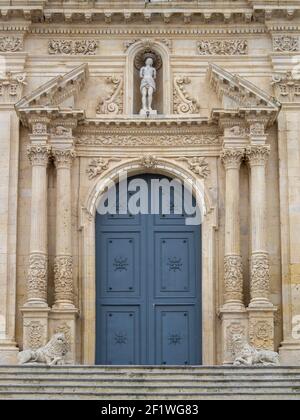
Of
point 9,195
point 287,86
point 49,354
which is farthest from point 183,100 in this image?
point 49,354

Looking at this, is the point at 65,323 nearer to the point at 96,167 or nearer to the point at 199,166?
the point at 96,167

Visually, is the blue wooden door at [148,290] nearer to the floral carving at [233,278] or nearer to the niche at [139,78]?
the floral carving at [233,278]

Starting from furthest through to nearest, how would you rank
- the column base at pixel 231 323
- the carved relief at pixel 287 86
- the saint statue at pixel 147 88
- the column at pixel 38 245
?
the saint statue at pixel 147 88 < the carved relief at pixel 287 86 < the column base at pixel 231 323 < the column at pixel 38 245

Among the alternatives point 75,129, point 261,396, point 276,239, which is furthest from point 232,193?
point 261,396

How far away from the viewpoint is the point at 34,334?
2619cm

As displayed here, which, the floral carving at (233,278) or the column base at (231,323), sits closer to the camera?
the column base at (231,323)

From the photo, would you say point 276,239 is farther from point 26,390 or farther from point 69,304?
point 26,390

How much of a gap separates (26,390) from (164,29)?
27.3 feet

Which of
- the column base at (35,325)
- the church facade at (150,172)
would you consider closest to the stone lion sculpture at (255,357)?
the church facade at (150,172)

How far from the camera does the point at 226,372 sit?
76.8ft

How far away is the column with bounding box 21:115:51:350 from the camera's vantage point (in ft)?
86.0

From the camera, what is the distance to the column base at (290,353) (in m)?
26.3

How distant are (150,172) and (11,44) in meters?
3.57

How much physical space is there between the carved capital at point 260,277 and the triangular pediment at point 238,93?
2.80 meters
